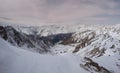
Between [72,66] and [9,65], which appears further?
[72,66]

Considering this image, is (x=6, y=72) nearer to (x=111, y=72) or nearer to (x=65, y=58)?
(x=65, y=58)

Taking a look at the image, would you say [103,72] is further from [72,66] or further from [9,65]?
[9,65]

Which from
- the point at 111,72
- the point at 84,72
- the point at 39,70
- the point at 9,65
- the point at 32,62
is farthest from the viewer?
the point at 111,72

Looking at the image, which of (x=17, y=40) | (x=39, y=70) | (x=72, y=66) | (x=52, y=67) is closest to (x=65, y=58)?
(x=72, y=66)

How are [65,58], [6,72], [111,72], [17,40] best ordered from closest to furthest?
[6,72] < [65,58] < [111,72] < [17,40]

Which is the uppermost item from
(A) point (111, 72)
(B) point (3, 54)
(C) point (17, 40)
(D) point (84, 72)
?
(B) point (3, 54)

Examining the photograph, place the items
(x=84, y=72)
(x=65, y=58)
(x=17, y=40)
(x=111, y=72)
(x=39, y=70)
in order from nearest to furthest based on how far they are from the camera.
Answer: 1. (x=39, y=70)
2. (x=84, y=72)
3. (x=65, y=58)
4. (x=111, y=72)
5. (x=17, y=40)

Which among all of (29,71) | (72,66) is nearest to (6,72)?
(29,71)

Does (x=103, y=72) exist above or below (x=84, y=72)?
below

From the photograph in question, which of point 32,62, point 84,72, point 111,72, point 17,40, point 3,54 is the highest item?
point 3,54
